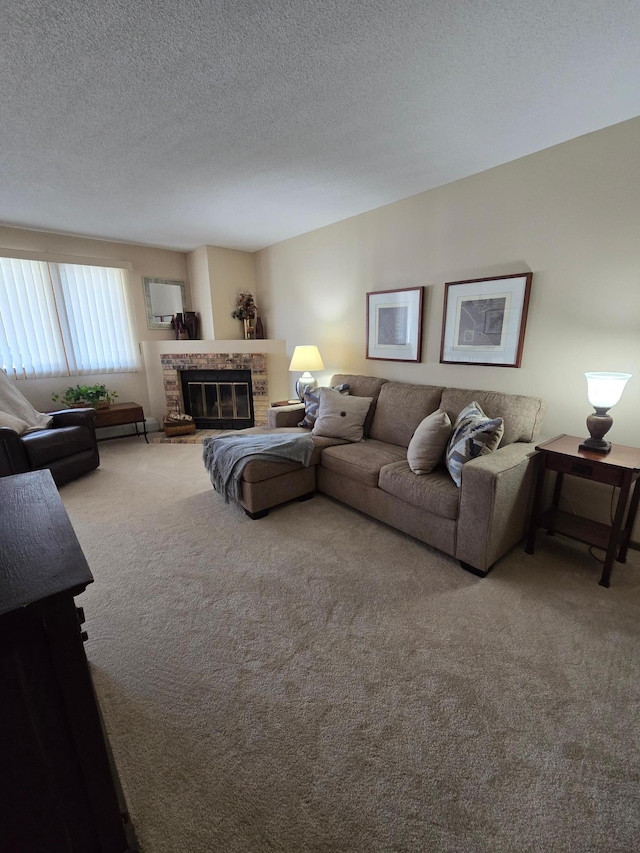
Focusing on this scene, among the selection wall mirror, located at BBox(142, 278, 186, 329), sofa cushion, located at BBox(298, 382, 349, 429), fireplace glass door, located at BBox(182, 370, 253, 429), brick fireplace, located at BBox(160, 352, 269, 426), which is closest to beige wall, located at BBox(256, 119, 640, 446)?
sofa cushion, located at BBox(298, 382, 349, 429)

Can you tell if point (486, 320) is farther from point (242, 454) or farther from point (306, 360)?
point (242, 454)

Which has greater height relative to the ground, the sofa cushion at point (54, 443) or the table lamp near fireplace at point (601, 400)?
the table lamp near fireplace at point (601, 400)

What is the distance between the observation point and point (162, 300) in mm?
4922

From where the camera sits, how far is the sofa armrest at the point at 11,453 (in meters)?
2.87

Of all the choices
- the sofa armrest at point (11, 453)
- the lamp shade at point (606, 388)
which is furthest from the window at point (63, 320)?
the lamp shade at point (606, 388)

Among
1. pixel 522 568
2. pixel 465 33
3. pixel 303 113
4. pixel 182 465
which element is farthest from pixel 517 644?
pixel 182 465

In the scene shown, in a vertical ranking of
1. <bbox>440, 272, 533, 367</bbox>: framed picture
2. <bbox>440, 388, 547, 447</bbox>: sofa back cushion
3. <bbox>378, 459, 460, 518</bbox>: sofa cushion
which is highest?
<bbox>440, 272, 533, 367</bbox>: framed picture

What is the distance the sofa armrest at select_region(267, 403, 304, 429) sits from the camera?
364 cm

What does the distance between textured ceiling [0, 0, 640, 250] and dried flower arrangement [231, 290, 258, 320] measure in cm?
200

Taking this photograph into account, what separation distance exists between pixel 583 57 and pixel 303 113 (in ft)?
4.12

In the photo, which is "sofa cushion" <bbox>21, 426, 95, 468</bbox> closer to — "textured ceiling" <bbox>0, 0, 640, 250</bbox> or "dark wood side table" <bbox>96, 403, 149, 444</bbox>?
"dark wood side table" <bbox>96, 403, 149, 444</bbox>

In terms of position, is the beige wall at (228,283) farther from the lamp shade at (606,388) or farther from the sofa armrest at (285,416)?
the lamp shade at (606,388)

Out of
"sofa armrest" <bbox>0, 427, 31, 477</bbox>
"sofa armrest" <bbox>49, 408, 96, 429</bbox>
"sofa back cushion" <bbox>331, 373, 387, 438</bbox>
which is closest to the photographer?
"sofa armrest" <bbox>0, 427, 31, 477</bbox>

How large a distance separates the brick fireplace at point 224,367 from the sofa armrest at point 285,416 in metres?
1.15
